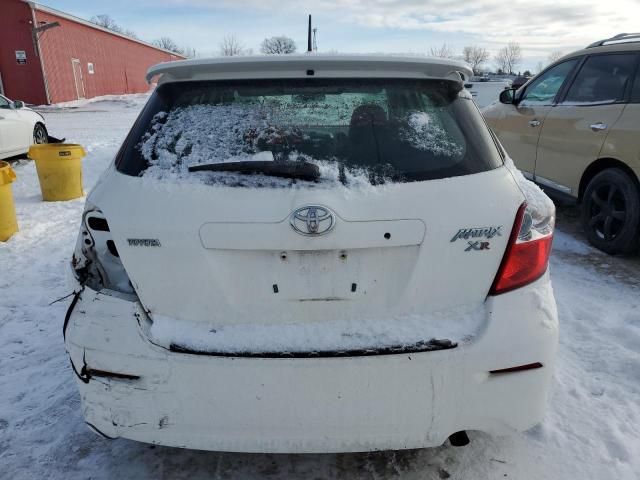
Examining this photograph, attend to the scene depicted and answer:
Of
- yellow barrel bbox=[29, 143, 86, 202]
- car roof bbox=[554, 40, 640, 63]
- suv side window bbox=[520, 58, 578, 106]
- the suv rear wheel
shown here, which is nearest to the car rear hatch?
the suv rear wheel

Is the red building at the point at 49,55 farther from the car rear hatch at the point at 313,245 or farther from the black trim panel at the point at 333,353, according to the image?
the black trim panel at the point at 333,353

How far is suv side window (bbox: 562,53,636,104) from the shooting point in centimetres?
477

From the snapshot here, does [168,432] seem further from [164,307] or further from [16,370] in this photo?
[16,370]

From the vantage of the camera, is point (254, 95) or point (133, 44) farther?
point (133, 44)

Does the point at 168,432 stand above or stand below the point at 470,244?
below

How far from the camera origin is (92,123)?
1872 centimetres

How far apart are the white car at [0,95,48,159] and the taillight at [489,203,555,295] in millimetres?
9959

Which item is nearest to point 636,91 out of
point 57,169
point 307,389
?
point 307,389

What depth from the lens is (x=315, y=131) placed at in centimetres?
205

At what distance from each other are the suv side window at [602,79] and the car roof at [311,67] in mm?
3581

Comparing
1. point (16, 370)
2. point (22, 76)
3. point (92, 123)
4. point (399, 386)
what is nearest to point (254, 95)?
point (399, 386)

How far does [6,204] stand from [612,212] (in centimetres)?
600

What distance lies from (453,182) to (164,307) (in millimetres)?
1144

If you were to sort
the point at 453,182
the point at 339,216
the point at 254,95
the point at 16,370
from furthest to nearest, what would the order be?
the point at 16,370
the point at 254,95
the point at 453,182
the point at 339,216
